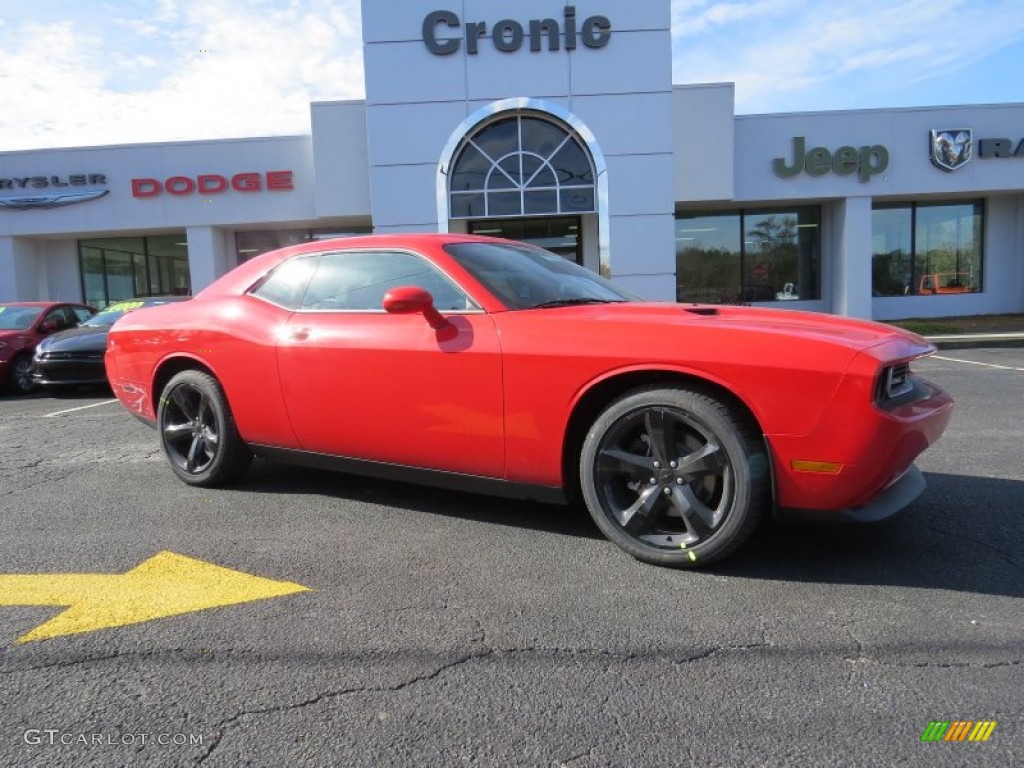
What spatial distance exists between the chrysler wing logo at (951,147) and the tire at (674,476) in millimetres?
19162

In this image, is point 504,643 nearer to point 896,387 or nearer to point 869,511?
point 869,511

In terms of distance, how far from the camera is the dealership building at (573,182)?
15688 mm

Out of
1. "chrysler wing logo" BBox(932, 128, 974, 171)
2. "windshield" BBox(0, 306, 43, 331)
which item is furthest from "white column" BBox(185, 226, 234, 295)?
"chrysler wing logo" BBox(932, 128, 974, 171)

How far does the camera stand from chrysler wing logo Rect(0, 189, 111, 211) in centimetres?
1862

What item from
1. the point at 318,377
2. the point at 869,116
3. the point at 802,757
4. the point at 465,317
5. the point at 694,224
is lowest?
the point at 802,757

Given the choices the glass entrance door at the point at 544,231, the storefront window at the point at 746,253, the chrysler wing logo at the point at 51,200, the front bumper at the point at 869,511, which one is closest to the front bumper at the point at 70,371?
the glass entrance door at the point at 544,231

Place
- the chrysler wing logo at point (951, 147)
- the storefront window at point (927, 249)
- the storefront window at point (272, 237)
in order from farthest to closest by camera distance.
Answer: the storefront window at point (272, 237) → the storefront window at point (927, 249) → the chrysler wing logo at point (951, 147)

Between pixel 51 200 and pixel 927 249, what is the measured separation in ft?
79.2

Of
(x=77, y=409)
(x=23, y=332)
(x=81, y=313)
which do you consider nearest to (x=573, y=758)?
(x=77, y=409)

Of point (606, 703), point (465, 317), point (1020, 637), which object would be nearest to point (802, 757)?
point (606, 703)

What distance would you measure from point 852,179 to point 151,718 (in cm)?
1999

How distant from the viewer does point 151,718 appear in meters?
2.08

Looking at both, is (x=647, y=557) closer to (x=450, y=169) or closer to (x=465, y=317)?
(x=465, y=317)

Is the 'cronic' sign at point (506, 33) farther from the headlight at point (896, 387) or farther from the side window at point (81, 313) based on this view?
the headlight at point (896, 387)
